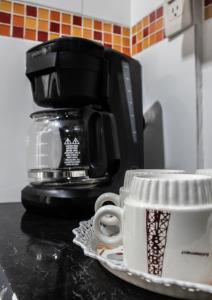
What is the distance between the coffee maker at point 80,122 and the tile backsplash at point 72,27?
0.24m

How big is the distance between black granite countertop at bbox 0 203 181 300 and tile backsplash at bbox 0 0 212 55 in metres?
0.64

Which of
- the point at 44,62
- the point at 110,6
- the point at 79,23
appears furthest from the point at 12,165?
the point at 110,6

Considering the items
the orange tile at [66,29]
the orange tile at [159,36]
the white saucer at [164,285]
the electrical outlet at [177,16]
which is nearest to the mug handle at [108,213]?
the white saucer at [164,285]

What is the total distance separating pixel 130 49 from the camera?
3.59ft

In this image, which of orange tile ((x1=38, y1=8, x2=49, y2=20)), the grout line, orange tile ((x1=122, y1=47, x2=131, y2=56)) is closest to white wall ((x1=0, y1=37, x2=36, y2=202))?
orange tile ((x1=38, y1=8, x2=49, y2=20))

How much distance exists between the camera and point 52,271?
1.13 ft

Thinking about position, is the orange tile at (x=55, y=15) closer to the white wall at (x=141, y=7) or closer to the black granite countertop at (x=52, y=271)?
the white wall at (x=141, y=7)

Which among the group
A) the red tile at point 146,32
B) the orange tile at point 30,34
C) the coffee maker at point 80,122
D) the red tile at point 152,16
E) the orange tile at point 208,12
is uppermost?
the red tile at point 152,16

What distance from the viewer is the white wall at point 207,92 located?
2.41ft

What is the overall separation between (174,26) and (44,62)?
355mm

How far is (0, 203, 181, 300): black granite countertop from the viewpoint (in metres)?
0.29

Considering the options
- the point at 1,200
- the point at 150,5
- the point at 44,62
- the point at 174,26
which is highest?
the point at 150,5

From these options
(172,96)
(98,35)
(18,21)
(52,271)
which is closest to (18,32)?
(18,21)

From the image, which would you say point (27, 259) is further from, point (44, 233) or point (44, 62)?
point (44, 62)
